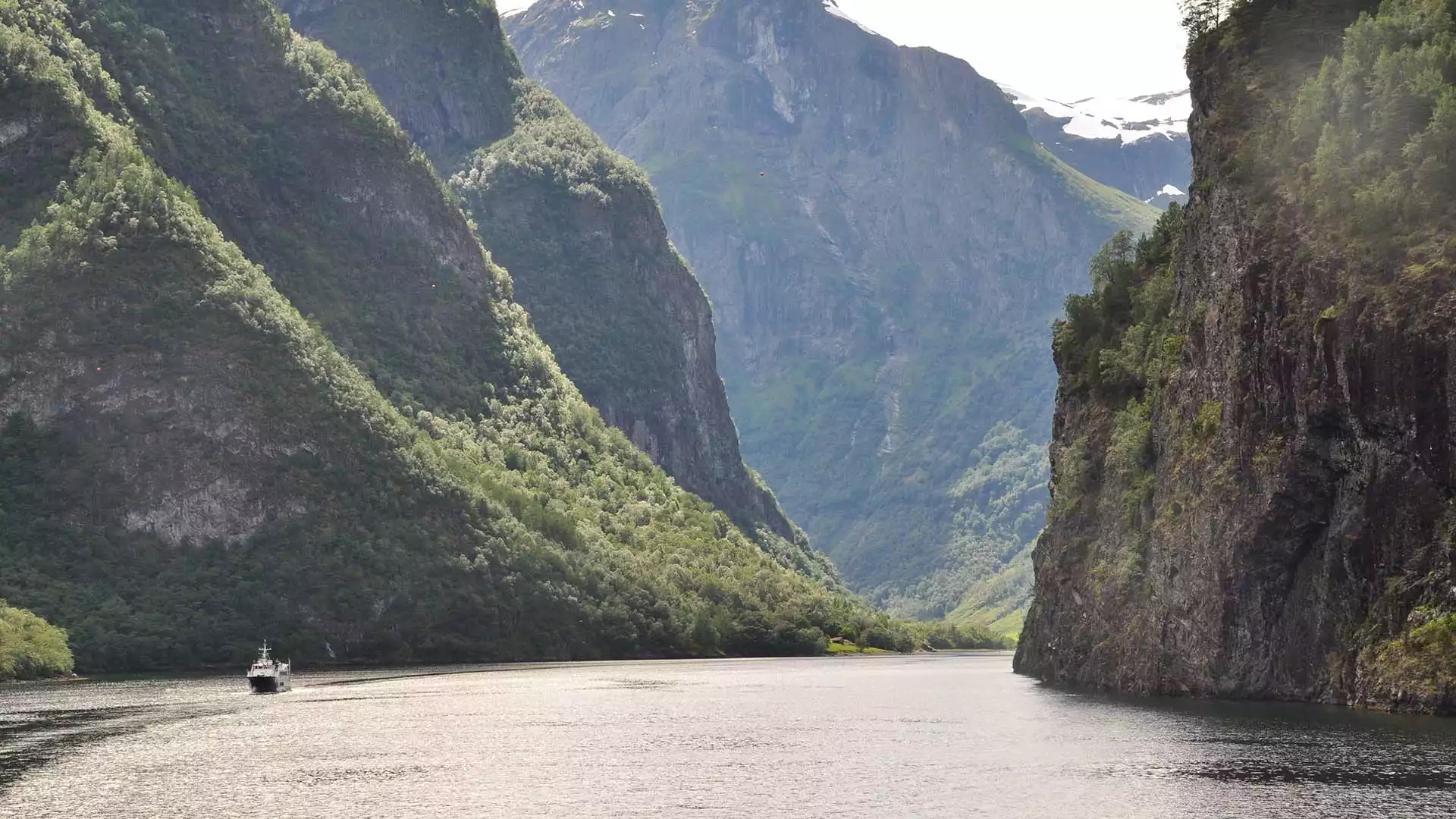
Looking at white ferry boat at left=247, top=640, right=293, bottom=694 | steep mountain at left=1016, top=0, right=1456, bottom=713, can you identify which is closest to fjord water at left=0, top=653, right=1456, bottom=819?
steep mountain at left=1016, top=0, right=1456, bottom=713

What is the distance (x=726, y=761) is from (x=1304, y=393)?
4837cm

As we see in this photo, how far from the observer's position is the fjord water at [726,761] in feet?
296

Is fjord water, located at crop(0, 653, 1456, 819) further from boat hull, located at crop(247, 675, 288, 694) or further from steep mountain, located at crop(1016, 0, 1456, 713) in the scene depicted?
boat hull, located at crop(247, 675, 288, 694)

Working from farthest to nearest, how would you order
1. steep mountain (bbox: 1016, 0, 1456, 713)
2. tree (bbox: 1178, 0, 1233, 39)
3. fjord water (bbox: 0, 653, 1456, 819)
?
tree (bbox: 1178, 0, 1233, 39)
steep mountain (bbox: 1016, 0, 1456, 713)
fjord water (bbox: 0, 653, 1456, 819)

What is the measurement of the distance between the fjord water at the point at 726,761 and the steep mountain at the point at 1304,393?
19.5ft

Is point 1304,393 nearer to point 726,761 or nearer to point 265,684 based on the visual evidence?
point 726,761

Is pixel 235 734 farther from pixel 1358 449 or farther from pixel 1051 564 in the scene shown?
pixel 1051 564

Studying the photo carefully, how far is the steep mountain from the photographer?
118438 mm

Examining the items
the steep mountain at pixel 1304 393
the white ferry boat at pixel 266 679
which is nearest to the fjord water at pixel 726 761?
the steep mountain at pixel 1304 393

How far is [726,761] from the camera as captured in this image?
112750 mm

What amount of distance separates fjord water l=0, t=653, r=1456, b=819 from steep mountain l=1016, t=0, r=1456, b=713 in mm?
5947

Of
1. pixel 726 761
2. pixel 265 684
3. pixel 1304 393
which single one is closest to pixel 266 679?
pixel 265 684

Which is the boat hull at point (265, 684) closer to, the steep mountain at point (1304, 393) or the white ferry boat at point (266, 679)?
the white ferry boat at point (266, 679)

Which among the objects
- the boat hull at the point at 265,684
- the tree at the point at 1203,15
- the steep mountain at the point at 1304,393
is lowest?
the boat hull at the point at 265,684
